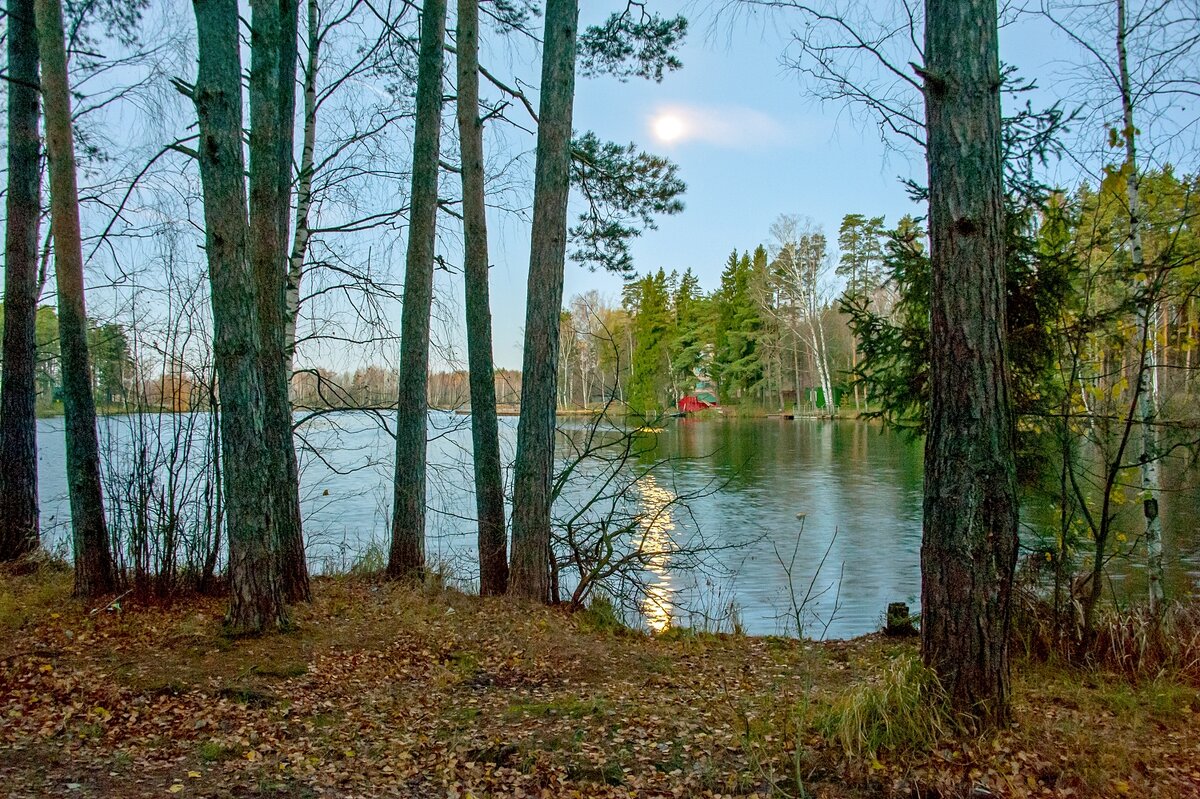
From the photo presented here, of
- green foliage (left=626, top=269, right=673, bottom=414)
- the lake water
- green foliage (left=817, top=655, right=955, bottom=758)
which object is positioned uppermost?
green foliage (left=626, top=269, right=673, bottom=414)

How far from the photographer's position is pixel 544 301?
20.7ft

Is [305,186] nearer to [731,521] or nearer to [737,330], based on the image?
[731,521]

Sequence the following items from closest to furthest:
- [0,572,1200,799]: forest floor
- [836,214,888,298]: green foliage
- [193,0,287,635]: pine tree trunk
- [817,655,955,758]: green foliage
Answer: [0,572,1200,799]: forest floor
[817,655,955,758]: green foliage
[193,0,287,635]: pine tree trunk
[836,214,888,298]: green foliage

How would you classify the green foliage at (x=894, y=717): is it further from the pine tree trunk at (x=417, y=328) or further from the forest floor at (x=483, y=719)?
the pine tree trunk at (x=417, y=328)

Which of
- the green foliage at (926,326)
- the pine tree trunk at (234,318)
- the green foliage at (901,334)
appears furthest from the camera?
the green foliage at (901,334)

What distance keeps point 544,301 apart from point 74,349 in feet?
11.6

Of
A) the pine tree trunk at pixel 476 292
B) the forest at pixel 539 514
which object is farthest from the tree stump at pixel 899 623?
the pine tree trunk at pixel 476 292

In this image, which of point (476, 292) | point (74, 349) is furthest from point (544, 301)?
point (74, 349)

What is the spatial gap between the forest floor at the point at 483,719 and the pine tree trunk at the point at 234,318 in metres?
0.47

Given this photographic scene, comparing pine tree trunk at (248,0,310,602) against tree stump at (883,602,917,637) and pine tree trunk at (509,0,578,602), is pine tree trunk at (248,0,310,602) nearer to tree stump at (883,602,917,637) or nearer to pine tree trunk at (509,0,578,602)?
pine tree trunk at (509,0,578,602)

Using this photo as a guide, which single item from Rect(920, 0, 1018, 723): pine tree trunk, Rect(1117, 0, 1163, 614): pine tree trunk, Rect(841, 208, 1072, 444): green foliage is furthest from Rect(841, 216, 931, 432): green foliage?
Rect(920, 0, 1018, 723): pine tree trunk

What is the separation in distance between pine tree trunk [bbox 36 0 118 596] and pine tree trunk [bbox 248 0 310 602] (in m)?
1.25

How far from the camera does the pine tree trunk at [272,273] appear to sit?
202 inches

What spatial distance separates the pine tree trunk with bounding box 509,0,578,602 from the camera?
626 centimetres
